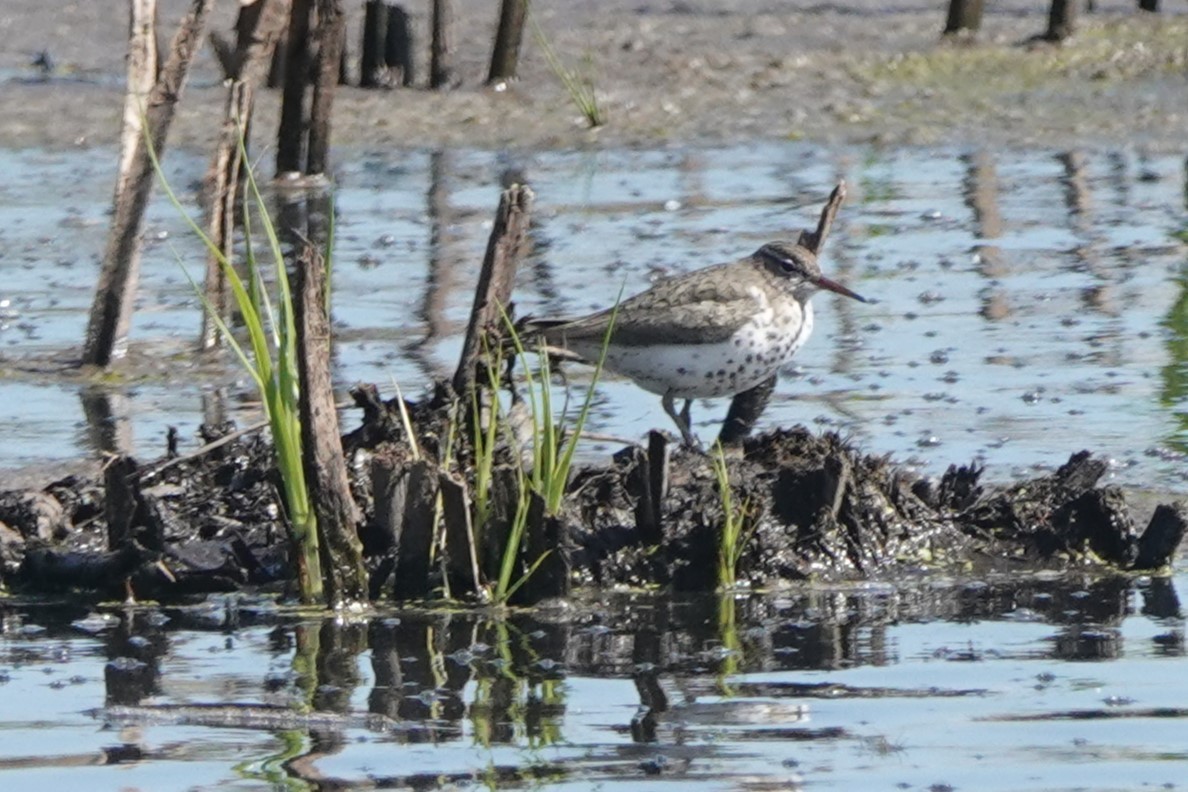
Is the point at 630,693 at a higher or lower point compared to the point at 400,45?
lower

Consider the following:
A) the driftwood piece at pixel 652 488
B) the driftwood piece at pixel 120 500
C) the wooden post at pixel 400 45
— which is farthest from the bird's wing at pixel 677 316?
the wooden post at pixel 400 45

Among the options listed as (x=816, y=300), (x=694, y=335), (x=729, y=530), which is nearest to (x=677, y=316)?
(x=694, y=335)

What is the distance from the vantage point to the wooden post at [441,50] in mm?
15648

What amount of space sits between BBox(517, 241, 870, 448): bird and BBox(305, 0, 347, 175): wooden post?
4437 mm

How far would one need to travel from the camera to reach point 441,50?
15828 mm

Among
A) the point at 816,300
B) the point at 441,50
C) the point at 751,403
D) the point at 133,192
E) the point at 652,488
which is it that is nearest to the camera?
the point at 652,488

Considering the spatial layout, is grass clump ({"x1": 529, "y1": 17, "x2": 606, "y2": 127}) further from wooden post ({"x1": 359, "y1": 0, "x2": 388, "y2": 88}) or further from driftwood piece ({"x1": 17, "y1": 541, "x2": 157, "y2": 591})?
driftwood piece ({"x1": 17, "y1": 541, "x2": 157, "y2": 591})

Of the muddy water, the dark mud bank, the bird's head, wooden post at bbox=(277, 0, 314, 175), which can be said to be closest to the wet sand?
wooden post at bbox=(277, 0, 314, 175)

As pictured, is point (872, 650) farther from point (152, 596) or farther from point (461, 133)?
point (461, 133)

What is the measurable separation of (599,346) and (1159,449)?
81.1 inches

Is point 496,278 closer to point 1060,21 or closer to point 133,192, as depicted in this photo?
point 133,192

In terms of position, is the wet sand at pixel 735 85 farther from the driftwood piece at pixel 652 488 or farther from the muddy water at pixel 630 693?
the muddy water at pixel 630 693

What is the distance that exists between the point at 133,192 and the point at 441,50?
6.88m

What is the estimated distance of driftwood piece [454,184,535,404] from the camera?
706 cm
